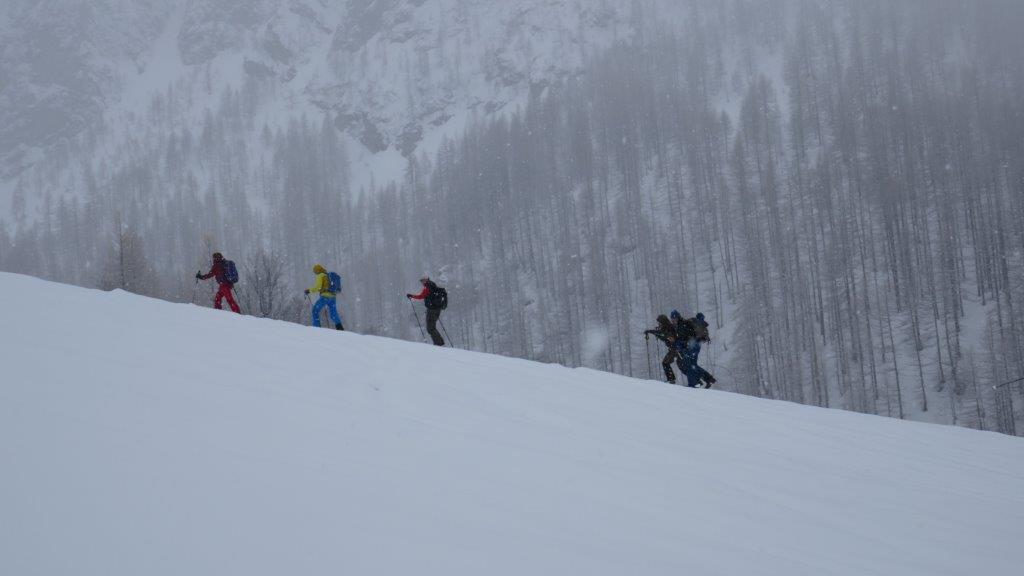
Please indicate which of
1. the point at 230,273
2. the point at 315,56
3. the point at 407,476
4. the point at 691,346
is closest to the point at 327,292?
the point at 230,273

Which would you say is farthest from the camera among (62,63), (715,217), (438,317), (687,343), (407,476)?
(62,63)

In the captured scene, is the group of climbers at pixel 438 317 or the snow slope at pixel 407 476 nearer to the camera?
the snow slope at pixel 407 476

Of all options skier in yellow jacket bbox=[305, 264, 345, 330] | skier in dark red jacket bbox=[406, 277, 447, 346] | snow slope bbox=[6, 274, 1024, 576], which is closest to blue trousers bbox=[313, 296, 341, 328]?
skier in yellow jacket bbox=[305, 264, 345, 330]

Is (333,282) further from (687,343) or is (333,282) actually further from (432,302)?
(687,343)

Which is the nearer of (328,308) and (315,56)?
(328,308)

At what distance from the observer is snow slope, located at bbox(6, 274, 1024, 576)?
9.41ft

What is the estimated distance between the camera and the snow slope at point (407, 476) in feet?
9.41

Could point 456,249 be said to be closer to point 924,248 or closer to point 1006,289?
point 924,248

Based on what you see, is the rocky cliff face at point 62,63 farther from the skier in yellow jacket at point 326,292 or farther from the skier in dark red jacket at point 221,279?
the skier in yellow jacket at point 326,292

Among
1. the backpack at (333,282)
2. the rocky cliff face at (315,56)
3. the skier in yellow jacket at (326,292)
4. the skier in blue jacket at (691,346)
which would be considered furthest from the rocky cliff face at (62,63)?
the skier in blue jacket at (691,346)

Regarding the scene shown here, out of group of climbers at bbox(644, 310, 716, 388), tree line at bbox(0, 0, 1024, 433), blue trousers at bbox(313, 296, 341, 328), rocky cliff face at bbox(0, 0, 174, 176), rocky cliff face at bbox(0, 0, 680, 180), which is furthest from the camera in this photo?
rocky cliff face at bbox(0, 0, 174, 176)

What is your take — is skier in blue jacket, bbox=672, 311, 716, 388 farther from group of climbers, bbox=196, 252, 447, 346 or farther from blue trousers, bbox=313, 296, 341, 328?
blue trousers, bbox=313, 296, 341, 328

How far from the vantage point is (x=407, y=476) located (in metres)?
3.84

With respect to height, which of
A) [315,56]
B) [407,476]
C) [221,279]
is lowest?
[407,476]
